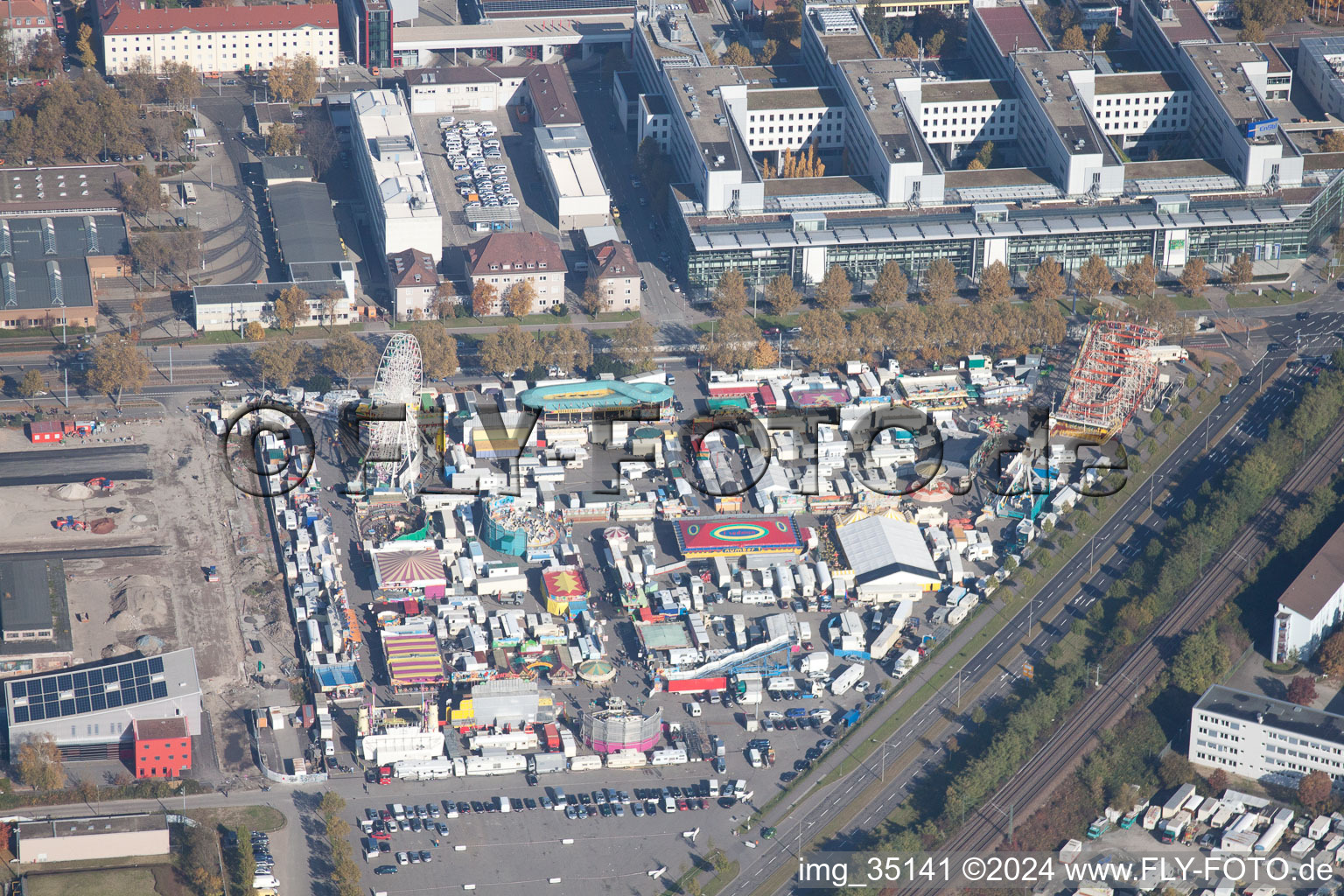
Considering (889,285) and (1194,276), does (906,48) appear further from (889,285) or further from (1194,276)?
(1194,276)

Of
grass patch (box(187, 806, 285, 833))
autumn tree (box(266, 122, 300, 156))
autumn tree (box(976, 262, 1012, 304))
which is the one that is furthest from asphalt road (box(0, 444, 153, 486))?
autumn tree (box(976, 262, 1012, 304))

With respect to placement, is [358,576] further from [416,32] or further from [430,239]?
[416,32]

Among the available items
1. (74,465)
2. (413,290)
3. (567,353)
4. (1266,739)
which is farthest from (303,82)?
(1266,739)

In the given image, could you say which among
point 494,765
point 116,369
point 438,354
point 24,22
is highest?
point 24,22

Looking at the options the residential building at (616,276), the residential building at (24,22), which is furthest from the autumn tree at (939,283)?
the residential building at (24,22)

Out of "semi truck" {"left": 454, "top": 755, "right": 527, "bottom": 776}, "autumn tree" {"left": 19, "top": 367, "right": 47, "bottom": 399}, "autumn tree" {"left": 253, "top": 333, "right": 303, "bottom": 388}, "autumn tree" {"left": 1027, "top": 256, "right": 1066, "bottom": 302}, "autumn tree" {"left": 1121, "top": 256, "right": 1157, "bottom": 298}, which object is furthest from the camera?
"autumn tree" {"left": 1121, "top": 256, "right": 1157, "bottom": 298}

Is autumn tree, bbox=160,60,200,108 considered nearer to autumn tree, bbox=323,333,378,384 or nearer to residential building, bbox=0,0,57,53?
residential building, bbox=0,0,57,53
